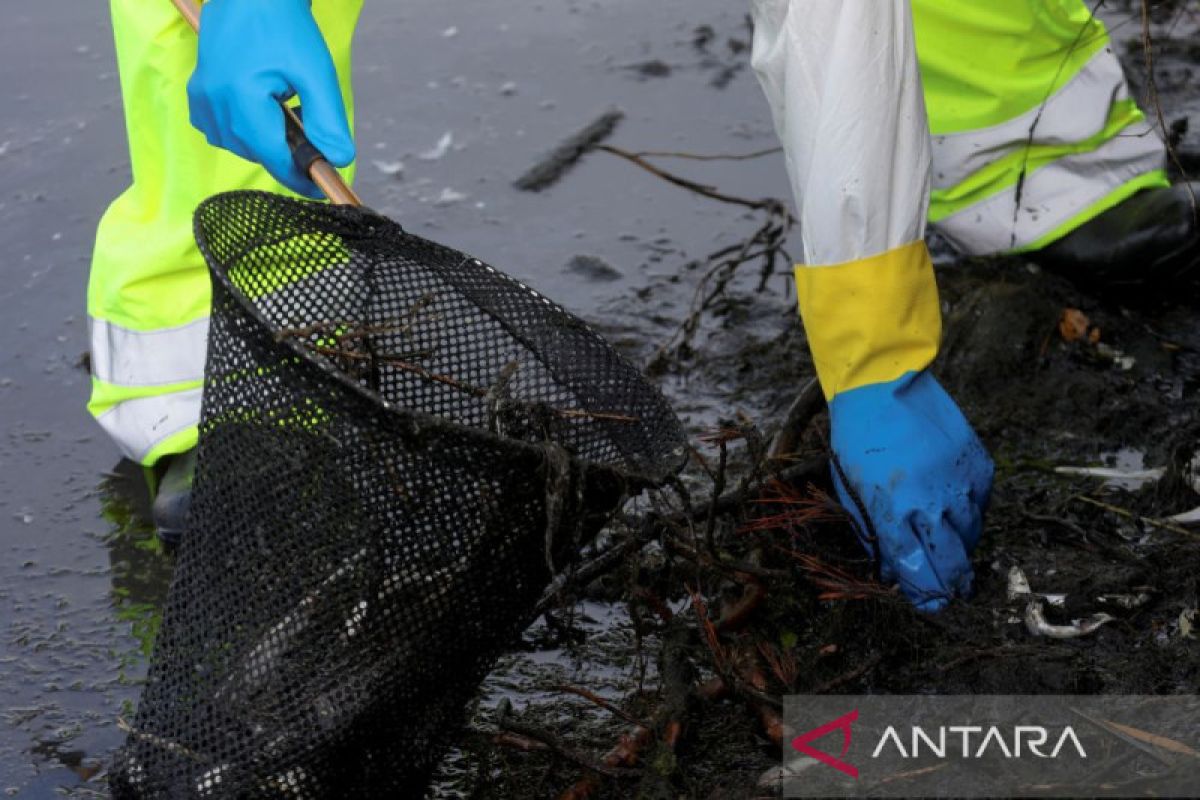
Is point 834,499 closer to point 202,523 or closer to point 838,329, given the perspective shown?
point 838,329

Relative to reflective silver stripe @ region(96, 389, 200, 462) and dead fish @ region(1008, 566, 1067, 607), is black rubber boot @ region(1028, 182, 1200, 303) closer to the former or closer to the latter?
dead fish @ region(1008, 566, 1067, 607)

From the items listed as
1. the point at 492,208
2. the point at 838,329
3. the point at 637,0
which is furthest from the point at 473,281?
the point at 637,0

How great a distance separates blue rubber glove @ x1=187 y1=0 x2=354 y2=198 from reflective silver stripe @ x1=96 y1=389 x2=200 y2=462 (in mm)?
630

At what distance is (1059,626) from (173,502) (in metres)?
1.59

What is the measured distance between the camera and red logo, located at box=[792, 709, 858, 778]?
6.86 ft

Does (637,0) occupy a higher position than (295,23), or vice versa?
(295,23)

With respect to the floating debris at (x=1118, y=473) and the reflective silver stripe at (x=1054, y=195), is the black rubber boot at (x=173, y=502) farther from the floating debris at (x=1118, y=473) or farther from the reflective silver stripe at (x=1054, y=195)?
the reflective silver stripe at (x=1054, y=195)

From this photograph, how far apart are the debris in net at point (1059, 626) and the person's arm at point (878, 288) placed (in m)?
0.12

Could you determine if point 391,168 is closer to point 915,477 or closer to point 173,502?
point 173,502

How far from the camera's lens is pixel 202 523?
2.14 metres

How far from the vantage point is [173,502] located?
2.84m

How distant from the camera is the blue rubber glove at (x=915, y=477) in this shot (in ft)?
7.88

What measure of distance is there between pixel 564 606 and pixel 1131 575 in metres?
0.94

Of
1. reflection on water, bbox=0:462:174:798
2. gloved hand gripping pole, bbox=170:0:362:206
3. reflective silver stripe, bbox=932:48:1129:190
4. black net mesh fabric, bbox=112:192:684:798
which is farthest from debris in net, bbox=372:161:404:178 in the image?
black net mesh fabric, bbox=112:192:684:798
